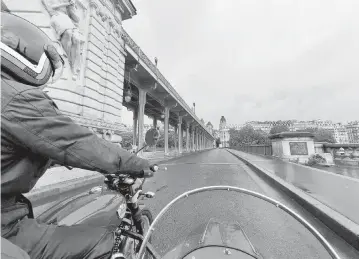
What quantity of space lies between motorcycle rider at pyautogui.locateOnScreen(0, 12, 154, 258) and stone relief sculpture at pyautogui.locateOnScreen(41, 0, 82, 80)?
7.07m

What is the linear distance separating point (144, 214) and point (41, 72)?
147cm

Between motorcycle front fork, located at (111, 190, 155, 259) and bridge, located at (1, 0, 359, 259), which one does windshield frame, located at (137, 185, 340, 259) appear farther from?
bridge, located at (1, 0, 359, 259)

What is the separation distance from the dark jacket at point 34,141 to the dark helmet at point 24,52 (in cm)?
15

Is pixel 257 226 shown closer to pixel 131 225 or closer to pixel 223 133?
pixel 131 225

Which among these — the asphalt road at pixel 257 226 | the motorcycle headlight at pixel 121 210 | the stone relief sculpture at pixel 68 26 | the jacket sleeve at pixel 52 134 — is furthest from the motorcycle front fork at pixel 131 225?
the stone relief sculpture at pixel 68 26

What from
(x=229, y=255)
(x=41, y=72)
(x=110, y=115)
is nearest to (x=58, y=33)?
(x=110, y=115)

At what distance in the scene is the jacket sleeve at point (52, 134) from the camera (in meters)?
0.72

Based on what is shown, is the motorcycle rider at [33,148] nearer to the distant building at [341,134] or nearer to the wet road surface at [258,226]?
the wet road surface at [258,226]

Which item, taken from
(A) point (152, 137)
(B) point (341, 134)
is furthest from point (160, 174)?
(B) point (341, 134)

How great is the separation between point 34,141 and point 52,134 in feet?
0.22

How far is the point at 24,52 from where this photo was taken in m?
0.89

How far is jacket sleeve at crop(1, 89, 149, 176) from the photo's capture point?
0.72 m

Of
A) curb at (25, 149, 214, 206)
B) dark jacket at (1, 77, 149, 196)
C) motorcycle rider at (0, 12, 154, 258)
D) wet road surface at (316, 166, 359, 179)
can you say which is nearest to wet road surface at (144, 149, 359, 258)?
motorcycle rider at (0, 12, 154, 258)

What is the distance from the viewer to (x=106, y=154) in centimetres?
90
